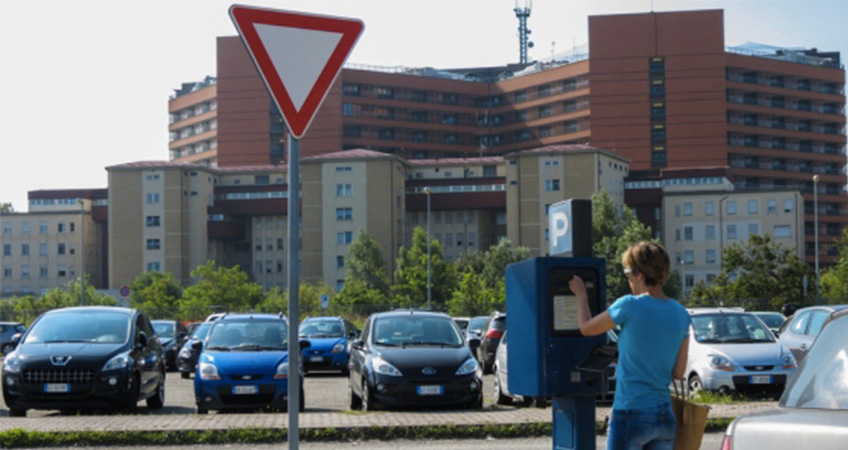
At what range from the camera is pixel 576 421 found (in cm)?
703

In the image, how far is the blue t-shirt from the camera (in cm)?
628

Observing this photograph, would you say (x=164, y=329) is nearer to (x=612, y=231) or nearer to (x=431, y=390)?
(x=431, y=390)

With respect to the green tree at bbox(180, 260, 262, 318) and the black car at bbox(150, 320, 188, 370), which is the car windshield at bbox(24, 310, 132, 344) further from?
the green tree at bbox(180, 260, 262, 318)

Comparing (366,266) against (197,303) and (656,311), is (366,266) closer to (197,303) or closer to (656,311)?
(197,303)

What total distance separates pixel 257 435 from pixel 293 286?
24.3 feet

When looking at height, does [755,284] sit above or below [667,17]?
below

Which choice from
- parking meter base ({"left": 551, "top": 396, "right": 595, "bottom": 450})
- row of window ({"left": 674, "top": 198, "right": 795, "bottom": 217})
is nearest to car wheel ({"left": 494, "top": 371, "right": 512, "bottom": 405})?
parking meter base ({"left": 551, "top": 396, "right": 595, "bottom": 450})

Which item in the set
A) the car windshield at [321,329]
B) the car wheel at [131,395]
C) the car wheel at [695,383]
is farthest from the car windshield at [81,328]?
the car windshield at [321,329]

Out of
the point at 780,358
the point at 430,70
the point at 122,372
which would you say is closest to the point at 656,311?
the point at 122,372

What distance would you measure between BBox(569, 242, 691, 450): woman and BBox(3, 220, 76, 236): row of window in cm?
14457

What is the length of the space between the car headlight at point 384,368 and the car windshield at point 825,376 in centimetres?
1244

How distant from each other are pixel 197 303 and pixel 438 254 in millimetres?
21878

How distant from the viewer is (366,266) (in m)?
116

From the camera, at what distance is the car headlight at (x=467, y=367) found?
1789cm
